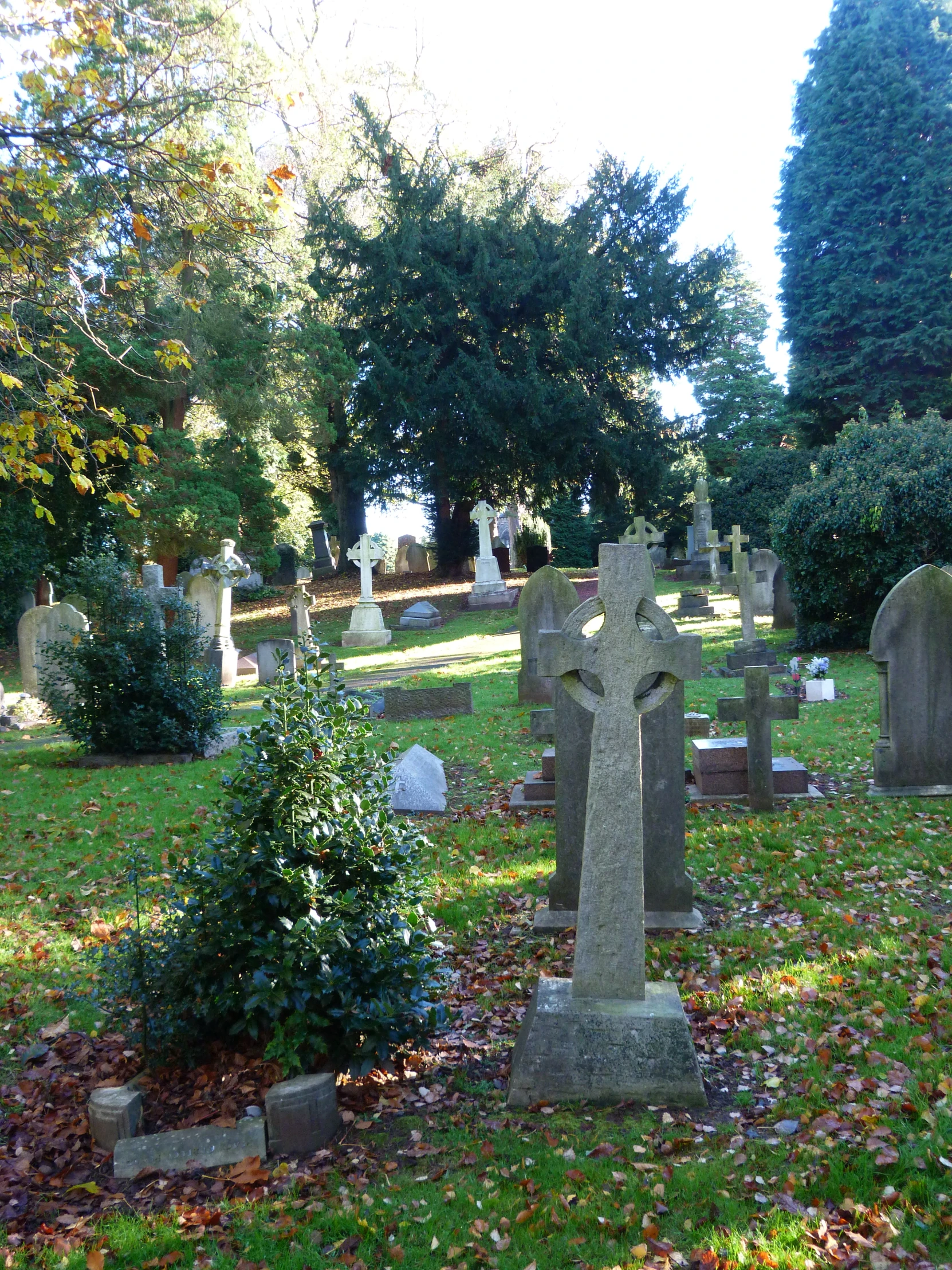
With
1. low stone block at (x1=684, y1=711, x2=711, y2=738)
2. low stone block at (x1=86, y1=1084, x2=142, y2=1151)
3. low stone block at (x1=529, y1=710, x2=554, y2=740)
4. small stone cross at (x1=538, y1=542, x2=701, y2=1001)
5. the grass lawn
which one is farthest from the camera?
low stone block at (x1=684, y1=711, x2=711, y2=738)

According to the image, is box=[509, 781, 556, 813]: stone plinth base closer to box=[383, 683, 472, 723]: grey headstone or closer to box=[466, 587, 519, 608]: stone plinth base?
→ box=[383, 683, 472, 723]: grey headstone

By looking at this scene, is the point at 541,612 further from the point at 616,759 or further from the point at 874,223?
the point at 874,223

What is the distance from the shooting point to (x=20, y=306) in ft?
44.2

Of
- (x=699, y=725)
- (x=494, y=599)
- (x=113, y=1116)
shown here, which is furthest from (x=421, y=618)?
(x=113, y=1116)

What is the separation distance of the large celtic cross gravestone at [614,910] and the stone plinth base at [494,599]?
2328 centimetres

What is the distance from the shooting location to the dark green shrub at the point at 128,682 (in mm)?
11242

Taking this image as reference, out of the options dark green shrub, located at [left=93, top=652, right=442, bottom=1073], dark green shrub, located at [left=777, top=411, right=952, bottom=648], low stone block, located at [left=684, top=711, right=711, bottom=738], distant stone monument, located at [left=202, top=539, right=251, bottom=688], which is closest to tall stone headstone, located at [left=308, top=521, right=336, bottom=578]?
distant stone monument, located at [left=202, top=539, right=251, bottom=688]

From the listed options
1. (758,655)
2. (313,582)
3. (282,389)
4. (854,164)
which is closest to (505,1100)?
(758,655)

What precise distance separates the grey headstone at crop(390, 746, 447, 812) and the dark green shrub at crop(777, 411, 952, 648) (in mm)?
11063

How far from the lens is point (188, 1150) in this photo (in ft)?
12.4

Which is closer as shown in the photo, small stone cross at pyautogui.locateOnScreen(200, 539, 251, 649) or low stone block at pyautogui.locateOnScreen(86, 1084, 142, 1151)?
low stone block at pyautogui.locateOnScreen(86, 1084, 142, 1151)

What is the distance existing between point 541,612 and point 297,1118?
33.7 ft

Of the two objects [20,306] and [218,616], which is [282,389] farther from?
[20,306]

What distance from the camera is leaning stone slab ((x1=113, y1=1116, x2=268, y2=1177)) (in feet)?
12.4
